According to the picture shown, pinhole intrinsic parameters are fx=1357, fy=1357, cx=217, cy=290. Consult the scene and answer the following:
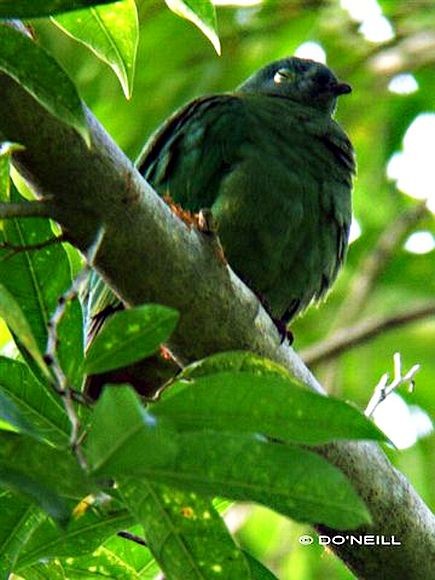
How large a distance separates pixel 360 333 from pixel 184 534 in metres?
3.05

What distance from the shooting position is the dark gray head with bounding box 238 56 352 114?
4.96 m

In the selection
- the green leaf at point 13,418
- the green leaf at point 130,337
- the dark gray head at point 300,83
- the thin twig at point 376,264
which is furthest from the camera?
the thin twig at point 376,264

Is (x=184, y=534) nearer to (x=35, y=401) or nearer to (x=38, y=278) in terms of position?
(x=35, y=401)

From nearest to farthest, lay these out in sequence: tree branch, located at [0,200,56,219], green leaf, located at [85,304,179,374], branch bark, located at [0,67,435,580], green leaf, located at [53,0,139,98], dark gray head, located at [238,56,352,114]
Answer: green leaf, located at [85,304,179,374], tree branch, located at [0,200,56,219], branch bark, located at [0,67,435,580], green leaf, located at [53,0,139,98], dark gray head, located at [238,56,352,114]

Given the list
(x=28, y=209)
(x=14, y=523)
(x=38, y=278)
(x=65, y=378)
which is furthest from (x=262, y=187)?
(x=65, y=378)

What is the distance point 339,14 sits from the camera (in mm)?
6070

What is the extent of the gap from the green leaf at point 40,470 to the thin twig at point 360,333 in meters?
3.31

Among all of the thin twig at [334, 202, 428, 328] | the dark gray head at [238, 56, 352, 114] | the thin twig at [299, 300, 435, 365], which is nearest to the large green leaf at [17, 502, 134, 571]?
the dark gray head at [238, 56, 352, 114]

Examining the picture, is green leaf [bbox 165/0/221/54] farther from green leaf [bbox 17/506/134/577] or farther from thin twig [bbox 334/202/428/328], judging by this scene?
thin twig [bbox 334/202/428/328]

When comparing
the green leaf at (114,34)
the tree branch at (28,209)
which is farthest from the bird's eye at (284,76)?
the tree branch at (28,209)

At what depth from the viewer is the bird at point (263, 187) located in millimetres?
3893

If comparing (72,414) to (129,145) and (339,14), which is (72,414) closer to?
(129,145)

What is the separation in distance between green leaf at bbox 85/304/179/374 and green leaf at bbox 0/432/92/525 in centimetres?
15

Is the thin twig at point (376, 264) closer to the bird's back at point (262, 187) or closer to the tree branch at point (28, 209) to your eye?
the bird's back at point (262, 187)
